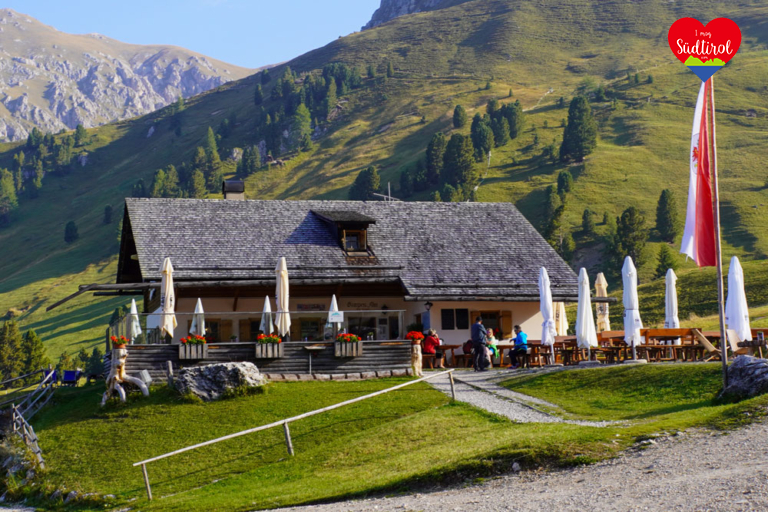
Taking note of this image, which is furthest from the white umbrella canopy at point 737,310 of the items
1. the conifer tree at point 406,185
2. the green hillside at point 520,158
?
the conifer tree at point 406,185

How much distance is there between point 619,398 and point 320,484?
7.57 m

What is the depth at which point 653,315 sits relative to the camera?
210 ft

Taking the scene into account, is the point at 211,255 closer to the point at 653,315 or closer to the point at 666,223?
the point at 653,315

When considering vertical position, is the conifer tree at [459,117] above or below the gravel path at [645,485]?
above

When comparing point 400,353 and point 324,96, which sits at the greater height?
point 324,96

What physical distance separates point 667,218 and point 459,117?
2664 inches

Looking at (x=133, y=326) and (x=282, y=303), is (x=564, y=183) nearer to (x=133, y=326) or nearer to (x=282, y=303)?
(x=282, y=303)

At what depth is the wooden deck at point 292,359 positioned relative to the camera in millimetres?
25062

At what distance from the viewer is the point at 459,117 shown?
154 metres

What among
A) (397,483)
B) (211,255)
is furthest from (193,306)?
(397,483)

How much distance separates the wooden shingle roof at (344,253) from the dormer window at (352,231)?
12.3 inches

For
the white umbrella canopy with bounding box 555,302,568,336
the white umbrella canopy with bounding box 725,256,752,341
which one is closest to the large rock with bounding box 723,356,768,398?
the white umbrella canopy with bounding box 725,256,752,341

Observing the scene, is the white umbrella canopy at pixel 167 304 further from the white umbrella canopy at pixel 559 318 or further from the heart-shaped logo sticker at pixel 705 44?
the heart-shaped logo sticker at pixel 705 44

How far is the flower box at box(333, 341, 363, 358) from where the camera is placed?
87.0ft
